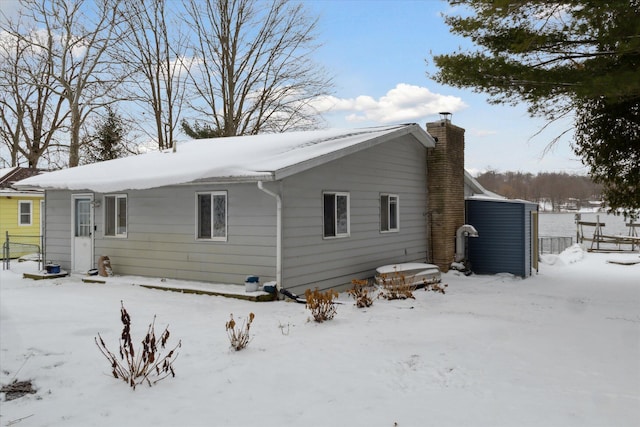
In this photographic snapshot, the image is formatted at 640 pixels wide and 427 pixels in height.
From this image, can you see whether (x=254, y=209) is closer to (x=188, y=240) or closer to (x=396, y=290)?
(x=188, y=240)

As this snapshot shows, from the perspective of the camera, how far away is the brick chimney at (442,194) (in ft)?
51.5

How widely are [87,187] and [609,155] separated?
1316 centimetres

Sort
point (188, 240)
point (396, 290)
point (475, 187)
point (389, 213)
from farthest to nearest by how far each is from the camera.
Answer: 1. point (475, 187)
2. point (389, 213)
3. point (188, 240)
4. point (396, 290)

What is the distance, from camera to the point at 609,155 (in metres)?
12.4

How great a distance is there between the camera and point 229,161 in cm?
1073

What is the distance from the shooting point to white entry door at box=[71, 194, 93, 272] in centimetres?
1353

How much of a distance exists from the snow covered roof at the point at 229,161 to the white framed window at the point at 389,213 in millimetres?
1767

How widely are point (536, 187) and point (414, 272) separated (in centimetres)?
6288

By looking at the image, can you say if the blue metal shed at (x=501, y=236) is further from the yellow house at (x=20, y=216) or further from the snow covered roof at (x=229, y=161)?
the yellow house at (x=20, y=216)

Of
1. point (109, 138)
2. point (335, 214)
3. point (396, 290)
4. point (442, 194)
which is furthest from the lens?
point (109, 138)

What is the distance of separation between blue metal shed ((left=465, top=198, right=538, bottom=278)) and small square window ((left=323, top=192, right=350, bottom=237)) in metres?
6.68

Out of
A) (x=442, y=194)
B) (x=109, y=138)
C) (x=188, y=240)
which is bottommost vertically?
(x=188, y=240)

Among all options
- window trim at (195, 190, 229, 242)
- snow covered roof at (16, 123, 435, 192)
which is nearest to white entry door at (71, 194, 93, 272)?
snow covered roof at (16, 123, 435, 192)

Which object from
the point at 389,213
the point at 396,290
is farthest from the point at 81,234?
the point at 396,290
